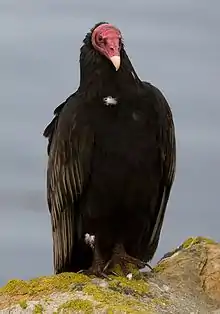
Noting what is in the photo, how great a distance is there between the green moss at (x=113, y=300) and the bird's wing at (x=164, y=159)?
2.48 feet

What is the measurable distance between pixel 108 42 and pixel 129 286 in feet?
4.79

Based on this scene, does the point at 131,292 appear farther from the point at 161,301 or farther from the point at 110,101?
the point at 110,101

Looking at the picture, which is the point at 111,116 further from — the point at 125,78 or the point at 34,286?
the point at 34,286

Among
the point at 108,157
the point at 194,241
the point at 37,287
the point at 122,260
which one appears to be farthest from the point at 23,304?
the point at 194,241

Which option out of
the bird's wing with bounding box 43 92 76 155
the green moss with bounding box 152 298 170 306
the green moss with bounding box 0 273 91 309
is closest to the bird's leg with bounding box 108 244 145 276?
the green moss with bounding box 0 273 91 309

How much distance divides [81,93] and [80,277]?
1116 millimetres

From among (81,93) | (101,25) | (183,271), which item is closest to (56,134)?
(81,93)

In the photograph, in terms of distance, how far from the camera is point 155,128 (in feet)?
18.3

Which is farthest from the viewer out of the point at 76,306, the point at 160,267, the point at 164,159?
the point at 160,267

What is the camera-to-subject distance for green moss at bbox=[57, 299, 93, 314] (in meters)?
5.09

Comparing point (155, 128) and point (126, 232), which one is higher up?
point (155, 128)

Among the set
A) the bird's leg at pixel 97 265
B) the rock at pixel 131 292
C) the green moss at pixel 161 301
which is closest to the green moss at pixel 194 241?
the rock at pixel 131 292

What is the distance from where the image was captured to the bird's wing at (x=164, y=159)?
5617 millimetres

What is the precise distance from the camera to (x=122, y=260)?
5895 millimetres
